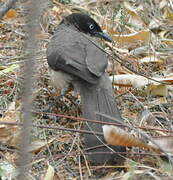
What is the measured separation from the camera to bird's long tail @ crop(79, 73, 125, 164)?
337cm

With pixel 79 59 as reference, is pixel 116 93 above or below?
below

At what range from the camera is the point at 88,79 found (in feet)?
13.6

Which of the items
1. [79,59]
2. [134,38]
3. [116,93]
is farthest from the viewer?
[134,38]

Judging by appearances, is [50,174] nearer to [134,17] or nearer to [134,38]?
[134,38]

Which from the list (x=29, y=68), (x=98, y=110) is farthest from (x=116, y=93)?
(x=29, y=68)

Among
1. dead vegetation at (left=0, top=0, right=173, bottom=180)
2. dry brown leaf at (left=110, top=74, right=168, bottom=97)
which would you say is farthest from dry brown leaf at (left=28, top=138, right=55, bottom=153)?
dry brown leaf at (left=110, top=74, right=168, bottom=97)

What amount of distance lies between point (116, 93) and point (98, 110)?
1065mm

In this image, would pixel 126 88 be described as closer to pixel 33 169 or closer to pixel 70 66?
pixel 70 66

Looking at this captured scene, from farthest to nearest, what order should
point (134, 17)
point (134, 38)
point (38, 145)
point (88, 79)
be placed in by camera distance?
1. point (134, 17)
2. point (134, 38)
3. point (88, 79)
4. point (38, 145)

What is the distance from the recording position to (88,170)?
11.2 ft

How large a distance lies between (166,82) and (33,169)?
2016mm

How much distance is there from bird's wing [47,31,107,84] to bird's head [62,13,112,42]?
79 cm

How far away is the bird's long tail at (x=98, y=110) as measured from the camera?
3.37m

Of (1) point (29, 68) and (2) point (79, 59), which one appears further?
(2) point (79, 59)
